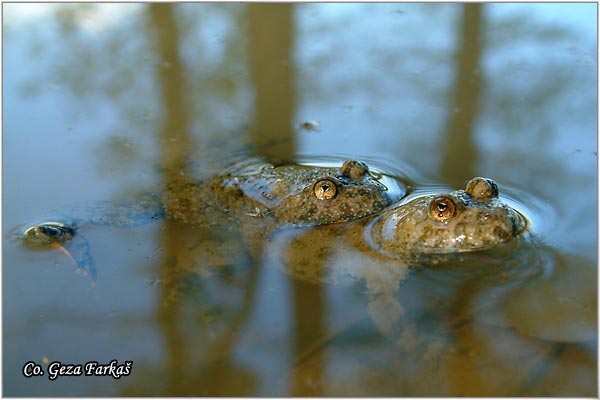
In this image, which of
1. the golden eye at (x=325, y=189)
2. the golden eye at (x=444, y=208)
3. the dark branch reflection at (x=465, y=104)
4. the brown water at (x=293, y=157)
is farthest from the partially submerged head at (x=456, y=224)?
the dark branch reflection at (x=465, y=104)

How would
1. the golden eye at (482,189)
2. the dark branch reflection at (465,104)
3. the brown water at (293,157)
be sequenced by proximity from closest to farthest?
the brown water at (293,157) → the golden eye at (482,189) → the dark branch reflection at (465,104)

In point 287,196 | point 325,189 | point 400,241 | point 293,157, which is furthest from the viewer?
point 293,157

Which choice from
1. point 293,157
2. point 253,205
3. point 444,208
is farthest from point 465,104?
point 253,205

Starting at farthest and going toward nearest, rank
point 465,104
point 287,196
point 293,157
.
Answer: point 465,104 < point 293,157 < point 287,196

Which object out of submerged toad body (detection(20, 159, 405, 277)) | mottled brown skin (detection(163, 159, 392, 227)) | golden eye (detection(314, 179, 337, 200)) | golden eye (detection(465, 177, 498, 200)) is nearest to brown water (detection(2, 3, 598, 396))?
submerged toad body (detection(20, 159, 405, 277))

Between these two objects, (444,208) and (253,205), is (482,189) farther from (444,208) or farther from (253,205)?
(253,205)

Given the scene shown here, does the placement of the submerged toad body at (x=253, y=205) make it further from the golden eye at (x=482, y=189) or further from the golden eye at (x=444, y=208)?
the golden eye at (x=482, y=189)

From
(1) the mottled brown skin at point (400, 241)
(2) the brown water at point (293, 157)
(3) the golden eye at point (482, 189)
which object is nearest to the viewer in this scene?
(2) the brown water at point (293, 157)
